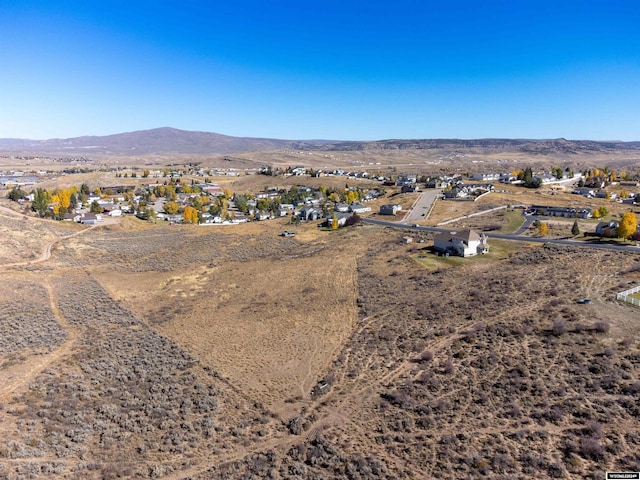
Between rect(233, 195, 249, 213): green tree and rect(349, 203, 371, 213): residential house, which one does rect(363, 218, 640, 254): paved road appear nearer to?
rect(349, 203, 371, 213): residential house

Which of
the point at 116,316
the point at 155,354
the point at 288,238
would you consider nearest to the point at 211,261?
the point at 288,238

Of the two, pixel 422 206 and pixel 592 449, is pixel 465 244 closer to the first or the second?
pixel 592 449

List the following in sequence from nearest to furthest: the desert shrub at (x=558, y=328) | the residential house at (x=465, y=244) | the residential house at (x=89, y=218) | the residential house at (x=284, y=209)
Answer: the desert shrub at (x=558, y=328), the residential house at (x=465, y=244), the residential house at (x=89, y=218), the residential house at (x=284, y=209)

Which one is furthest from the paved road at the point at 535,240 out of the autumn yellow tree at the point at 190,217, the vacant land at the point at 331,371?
A: the autumn yellow tree at the point at 190,217

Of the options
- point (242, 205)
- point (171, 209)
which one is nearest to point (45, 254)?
point (171, 209)

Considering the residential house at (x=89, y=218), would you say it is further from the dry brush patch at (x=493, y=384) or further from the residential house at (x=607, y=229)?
the residential house at (x=607, y=229)

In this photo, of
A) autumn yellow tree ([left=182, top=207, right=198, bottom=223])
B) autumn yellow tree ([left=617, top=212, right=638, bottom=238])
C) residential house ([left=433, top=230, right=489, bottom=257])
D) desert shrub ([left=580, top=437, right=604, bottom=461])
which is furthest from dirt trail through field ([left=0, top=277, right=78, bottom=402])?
autumn yellow tree ([left=617, top=212, right=638, bottom=238])
